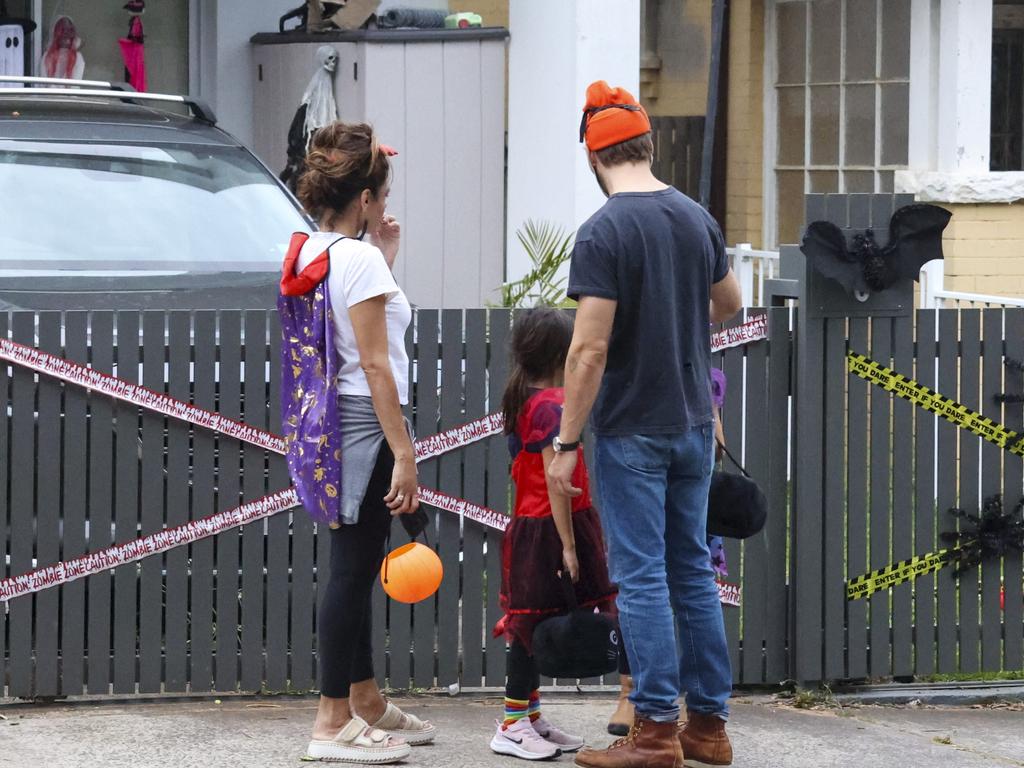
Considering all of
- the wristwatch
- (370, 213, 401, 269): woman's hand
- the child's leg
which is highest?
(370, 213, 401, 269): woman's hand

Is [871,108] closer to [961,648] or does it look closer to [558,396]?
[961,648]

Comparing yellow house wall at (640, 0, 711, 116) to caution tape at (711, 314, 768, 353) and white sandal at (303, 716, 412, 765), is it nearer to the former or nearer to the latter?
caution tape at (711, 314, 768, 353)

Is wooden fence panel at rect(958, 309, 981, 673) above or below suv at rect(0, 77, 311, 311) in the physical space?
below

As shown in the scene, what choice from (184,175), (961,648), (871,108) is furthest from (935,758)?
(871,108)

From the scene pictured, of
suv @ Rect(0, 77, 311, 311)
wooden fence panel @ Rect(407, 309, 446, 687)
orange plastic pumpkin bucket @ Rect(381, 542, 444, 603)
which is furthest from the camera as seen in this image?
suv @ Rect(0, 77, 311, 311)

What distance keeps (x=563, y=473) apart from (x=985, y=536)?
6.85 feet

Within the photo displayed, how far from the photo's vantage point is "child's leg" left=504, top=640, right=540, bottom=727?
5.00m

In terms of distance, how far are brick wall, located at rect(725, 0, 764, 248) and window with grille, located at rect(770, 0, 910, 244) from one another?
120mm

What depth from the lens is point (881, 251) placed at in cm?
586

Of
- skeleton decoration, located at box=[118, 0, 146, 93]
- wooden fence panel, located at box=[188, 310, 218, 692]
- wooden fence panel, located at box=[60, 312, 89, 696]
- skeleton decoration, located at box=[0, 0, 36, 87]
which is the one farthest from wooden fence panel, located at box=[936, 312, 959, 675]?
skeleton decoration, located at box=[0, 0, 36, 87]

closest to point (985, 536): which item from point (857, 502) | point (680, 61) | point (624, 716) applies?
point (857, 502)

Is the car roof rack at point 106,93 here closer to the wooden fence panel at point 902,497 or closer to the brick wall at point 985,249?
the wooden fence panel at point 902,497

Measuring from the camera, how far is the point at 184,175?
7.32 metres

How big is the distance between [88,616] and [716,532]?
2089 mm
